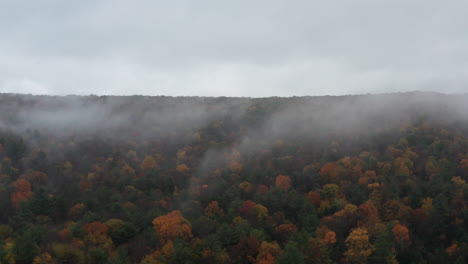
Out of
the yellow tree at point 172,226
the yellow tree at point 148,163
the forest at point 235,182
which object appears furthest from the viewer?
the yellow tree at point 148,163

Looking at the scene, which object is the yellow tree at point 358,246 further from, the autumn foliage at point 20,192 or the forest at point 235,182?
the autumn foliage at point 20,192

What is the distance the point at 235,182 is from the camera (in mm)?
81188

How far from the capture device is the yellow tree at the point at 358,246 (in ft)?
179

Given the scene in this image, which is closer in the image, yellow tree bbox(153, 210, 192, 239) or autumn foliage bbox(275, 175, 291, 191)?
yellow tree bbox(153, 210, 192, 239)

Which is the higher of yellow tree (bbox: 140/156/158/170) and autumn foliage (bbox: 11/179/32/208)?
yellow tree (bbox: 140/156/158/170)

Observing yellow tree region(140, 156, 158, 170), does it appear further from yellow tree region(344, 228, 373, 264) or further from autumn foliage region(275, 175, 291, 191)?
yellow tree region(344, 228, 373, 264)

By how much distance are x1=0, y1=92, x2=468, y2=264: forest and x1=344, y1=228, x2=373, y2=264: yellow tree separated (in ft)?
0.45

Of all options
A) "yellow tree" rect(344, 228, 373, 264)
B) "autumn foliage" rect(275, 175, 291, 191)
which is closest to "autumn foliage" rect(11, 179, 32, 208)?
"autumn foliage" rect(275, 175, 291, 191)

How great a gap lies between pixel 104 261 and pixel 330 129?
2889 inches

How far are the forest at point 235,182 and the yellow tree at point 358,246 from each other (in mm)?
138

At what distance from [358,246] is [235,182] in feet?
98.2

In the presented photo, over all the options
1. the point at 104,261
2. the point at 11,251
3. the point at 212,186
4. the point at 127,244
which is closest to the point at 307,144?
the point at 212,186

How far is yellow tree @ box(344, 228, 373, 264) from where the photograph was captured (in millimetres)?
54688

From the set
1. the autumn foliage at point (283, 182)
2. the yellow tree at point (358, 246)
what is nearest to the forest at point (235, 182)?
the yellow tree at point (358, 246)
